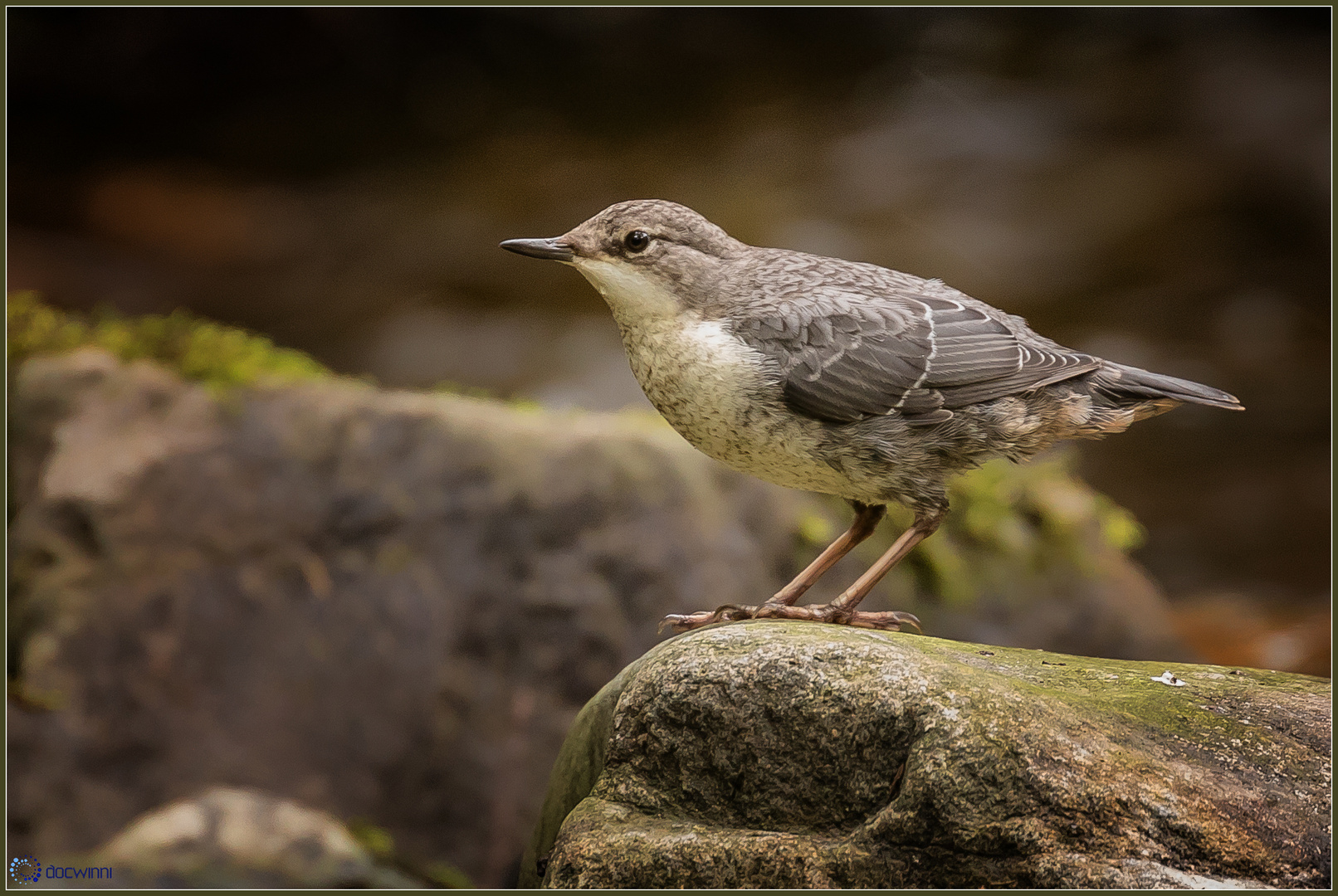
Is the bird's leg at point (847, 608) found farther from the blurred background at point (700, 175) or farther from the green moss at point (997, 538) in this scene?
the blurred background at point (700, 175)

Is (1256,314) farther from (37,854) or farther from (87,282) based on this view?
(87,282)

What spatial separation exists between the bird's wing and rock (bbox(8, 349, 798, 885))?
2.26m

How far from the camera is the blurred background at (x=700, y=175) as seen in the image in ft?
33.4

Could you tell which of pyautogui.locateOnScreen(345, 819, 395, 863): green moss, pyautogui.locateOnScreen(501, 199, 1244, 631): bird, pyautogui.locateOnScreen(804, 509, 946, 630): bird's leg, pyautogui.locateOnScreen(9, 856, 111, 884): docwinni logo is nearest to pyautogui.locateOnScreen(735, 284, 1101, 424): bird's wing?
pyautogui.locateOnScreen(501, 199, 1244, 631): bird

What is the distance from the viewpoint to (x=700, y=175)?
12320 mm

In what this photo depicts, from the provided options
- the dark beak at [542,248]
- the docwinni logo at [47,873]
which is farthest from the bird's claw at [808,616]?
the docwinni logo at [47,873]

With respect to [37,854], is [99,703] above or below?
above

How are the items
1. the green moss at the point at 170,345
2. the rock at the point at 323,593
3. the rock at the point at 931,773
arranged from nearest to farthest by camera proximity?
the rock at the point at 931,773, the rock at the point at 323,593, the green moss at the point at 170,345

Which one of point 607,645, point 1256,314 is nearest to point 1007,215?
point 1256,314

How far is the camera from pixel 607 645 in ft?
17.4

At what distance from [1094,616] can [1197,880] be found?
3.63 metres

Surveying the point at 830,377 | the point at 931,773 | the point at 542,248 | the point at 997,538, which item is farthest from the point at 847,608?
the point at 997,538

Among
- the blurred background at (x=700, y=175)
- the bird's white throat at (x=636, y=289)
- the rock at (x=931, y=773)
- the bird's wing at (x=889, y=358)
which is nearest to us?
the rock at (x=931, y=773)

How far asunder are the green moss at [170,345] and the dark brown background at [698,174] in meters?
3.84
